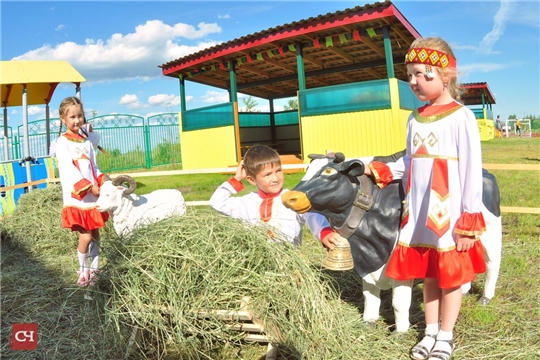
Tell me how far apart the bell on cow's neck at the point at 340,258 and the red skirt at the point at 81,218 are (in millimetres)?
2238

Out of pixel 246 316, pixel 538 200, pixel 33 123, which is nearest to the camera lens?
pixel 246 316

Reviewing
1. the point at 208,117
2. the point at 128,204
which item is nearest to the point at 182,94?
the point at 208,117

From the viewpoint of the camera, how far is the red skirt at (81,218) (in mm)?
3860

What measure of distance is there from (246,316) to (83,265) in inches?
91.3

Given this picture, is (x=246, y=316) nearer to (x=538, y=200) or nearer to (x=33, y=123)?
(x=538, y=200)

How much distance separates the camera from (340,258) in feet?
8.47

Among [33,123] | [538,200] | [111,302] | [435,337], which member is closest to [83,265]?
[111,302]

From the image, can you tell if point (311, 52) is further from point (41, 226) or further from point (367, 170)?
point (367, 170)

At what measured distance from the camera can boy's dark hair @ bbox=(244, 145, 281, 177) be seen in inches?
113

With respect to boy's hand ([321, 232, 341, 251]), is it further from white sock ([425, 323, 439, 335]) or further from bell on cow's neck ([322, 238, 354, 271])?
white sock ([425, 323, 439, 335])

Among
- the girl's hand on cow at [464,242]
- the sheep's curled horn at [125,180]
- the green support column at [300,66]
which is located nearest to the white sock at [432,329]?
the girl's hand on cow at [464,242]

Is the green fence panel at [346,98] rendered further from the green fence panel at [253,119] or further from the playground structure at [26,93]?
the playground structure at [26,93]

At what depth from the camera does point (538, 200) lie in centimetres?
659

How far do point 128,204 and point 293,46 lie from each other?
806cm
